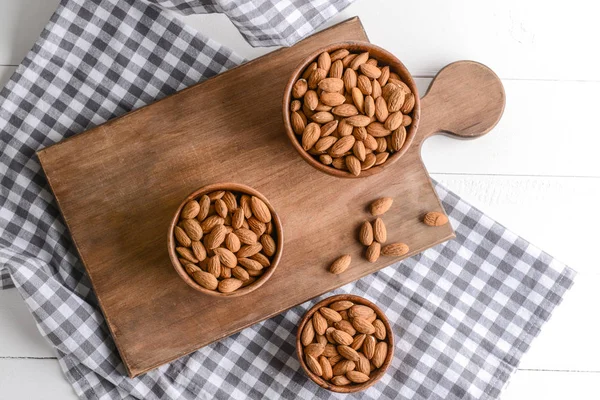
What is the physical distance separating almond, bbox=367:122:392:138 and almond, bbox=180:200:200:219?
0.28m

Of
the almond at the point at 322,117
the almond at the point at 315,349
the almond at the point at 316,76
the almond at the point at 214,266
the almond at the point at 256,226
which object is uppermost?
the almond at the point at 316,76

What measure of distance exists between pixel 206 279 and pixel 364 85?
370 mm

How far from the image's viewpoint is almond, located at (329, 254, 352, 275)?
103 cm

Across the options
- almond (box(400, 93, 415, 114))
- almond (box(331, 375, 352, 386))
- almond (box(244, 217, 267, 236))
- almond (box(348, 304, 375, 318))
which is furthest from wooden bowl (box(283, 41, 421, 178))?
almond (box(331, 375, 352, 386))

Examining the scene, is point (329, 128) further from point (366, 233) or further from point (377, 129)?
point (366, 233)

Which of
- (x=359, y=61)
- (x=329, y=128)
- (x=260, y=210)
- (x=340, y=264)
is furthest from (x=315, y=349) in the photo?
(x=359, y=61)

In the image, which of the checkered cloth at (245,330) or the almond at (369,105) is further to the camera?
the checkered cloth at (245,330)

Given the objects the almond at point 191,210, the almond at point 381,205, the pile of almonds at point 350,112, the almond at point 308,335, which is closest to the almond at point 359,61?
the pile of almonds at point 350,112

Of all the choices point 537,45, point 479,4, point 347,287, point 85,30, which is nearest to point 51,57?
point 85,30

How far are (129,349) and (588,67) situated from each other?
0.95 meters

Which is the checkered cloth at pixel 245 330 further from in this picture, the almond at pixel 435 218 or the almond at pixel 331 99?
the almond at pixel 331 99

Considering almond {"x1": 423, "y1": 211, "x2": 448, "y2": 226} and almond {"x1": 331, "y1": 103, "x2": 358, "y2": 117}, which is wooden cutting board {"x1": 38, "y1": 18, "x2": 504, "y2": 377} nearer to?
almond {"x1": 423, "y1": 211, "x2": 448, "y2": 226}

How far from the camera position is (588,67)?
118cm

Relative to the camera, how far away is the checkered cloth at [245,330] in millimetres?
1105
